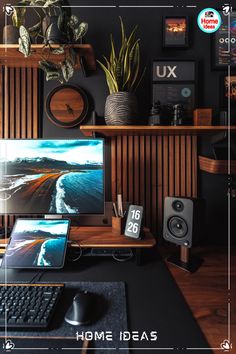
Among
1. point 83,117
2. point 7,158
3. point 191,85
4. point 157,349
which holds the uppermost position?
point 191,85

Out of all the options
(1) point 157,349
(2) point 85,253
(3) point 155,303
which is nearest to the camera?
(1) point 157,349

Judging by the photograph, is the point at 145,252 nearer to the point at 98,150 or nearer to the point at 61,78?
the point at 98,150

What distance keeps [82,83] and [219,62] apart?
882 millimetres

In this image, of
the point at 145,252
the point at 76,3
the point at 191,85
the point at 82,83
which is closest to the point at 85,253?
the point at 145,252

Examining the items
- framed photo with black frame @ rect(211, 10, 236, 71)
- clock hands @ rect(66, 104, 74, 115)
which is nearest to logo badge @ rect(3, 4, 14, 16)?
clock hands @ rect(66, 104, 74, 115)

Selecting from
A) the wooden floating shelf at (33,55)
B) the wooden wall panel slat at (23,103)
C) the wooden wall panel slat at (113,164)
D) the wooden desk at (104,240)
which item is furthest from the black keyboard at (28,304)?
the wooden floating shelf at (33,55)

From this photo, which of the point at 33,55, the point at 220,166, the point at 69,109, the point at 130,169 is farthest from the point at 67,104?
the point at 220,166

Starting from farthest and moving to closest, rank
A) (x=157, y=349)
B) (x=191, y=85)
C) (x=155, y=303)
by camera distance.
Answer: (x=191, y=85) < (x=155, y=303) < (x=157, y=349)

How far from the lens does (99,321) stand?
0.75 metres

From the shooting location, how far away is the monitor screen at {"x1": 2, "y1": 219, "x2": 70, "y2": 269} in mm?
1095

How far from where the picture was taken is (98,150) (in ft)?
4.28

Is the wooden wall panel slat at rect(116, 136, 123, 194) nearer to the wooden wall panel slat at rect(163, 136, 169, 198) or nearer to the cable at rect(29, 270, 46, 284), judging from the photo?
the wooden wall panel slat at rect(163, 136, 169, 198)

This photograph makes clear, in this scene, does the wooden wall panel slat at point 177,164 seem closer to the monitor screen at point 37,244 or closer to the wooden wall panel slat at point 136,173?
the wooden wall panel slat at point 136,173

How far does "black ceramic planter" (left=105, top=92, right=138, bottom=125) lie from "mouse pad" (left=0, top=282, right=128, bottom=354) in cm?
85
